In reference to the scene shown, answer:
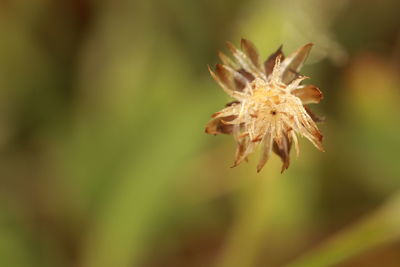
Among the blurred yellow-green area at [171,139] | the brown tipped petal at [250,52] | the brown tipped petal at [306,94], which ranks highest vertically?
the blurred yellow-green area at [171,139]

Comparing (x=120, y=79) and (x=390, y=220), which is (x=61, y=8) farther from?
(x=390, y=220)

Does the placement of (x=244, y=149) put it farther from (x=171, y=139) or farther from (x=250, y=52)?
(x=171, y=139)

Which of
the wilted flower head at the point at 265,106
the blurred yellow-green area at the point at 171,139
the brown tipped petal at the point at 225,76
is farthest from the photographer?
the blurred yellow-green area at the point at 171,139

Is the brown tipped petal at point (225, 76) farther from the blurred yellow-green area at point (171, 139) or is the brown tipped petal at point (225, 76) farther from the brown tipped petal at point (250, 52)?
the blurred yellow-green area at point (171, 139)

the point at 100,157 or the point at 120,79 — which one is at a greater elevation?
the point at 120,79

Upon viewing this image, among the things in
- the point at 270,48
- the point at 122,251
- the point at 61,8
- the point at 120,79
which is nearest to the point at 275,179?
the point at 270,48

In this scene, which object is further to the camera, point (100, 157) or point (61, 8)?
point (61, 8)

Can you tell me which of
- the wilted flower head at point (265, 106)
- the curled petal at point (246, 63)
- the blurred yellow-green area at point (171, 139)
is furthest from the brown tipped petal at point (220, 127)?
the blurred yellow-green area at point (171, 139)

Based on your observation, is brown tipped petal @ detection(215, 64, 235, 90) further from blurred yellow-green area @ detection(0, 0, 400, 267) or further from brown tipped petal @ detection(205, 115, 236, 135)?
blurred yellow-green area @ detection(0, 0, 400, 267)

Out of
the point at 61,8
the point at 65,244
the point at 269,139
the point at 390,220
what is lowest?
the point at 390,220
